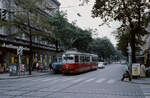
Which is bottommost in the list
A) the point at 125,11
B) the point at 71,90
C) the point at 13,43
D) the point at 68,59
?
the point at 71,90

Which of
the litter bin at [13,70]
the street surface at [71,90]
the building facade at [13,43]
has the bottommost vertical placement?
the street surface at [71,90]

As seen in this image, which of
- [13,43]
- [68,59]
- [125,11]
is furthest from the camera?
[13,43]

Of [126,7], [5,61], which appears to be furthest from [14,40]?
[126,7]

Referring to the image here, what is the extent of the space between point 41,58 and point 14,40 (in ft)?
42.9

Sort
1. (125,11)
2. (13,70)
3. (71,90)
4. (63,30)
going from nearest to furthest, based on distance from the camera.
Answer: (71,90), (125,11), (13,70), (63,30)

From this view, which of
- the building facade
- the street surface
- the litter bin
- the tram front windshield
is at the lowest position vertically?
the street surface

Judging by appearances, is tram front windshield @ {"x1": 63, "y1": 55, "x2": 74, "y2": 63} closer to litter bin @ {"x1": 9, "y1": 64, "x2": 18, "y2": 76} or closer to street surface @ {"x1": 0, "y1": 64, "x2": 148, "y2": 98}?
litter bin @ {"x1": 9, "y1": 64, "x2": 18, "y2": 76}

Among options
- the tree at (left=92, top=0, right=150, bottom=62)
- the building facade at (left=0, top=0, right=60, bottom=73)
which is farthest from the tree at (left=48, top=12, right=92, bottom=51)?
the tree at (left=92, top=0, right=150, bottom=62)

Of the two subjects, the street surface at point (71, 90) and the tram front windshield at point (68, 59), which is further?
the tram front windshield at point (68, 59)

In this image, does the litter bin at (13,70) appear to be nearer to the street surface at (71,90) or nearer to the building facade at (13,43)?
the building facade at (13,43)

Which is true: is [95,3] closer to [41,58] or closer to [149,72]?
[149,72]

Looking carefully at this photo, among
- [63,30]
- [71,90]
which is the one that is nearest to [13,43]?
[63,30]

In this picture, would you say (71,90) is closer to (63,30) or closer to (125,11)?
(125,11)

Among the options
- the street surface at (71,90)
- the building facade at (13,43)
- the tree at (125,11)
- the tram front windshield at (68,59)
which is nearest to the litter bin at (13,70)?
the building facade at (13,43)
